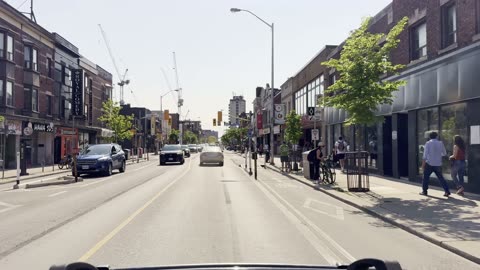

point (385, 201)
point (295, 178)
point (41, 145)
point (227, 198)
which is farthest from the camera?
point (41, 145)

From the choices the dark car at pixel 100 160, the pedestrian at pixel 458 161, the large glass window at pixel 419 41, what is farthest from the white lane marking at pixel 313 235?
the dark car at pixel 100 160

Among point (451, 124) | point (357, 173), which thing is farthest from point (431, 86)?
point (357, 173)

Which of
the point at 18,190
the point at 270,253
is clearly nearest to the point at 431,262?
the point at 270,253

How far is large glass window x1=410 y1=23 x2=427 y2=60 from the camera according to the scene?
62.7 ft

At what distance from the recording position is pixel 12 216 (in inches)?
444

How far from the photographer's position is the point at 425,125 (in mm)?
18453

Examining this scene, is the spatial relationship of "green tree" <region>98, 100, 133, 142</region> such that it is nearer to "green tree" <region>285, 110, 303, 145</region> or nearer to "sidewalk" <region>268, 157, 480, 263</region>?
"green tree" <region>285, 110, 303, 145</region>

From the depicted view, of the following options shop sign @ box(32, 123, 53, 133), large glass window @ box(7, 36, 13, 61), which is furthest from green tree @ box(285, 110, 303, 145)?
large glass window @ box(7, 36, 13, 61)

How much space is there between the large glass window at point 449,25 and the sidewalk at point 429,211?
5317 millimetres

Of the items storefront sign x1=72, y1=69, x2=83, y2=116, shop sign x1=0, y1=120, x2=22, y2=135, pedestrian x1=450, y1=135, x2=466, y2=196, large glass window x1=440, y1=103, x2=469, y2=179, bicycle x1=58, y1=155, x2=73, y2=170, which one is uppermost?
storefront sign x1=72, y1=69, x2=83, y2=116

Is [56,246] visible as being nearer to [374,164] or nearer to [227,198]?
[227,198]

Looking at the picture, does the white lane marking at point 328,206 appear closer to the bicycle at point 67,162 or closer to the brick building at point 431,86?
the brick building at point 431,86

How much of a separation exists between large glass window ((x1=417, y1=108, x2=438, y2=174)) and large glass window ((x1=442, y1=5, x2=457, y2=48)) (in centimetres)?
251

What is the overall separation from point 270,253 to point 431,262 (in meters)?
2.30
